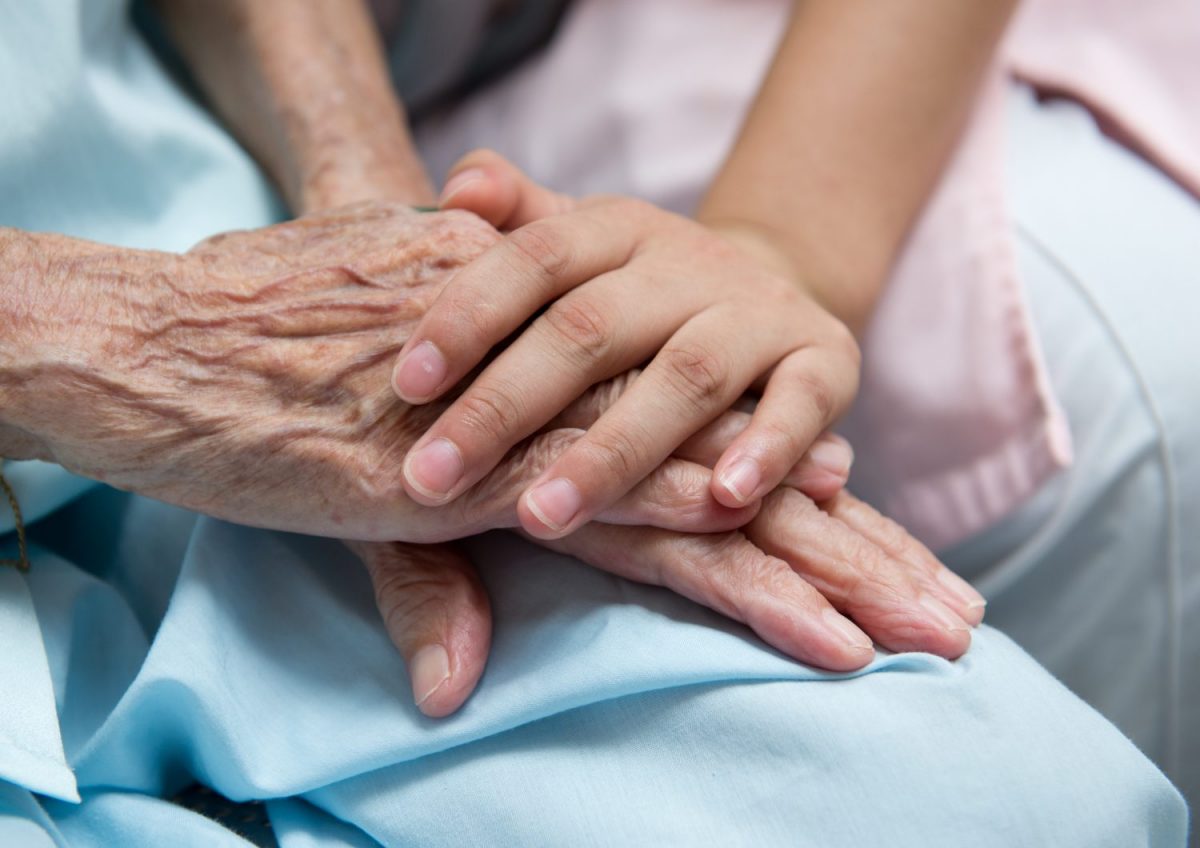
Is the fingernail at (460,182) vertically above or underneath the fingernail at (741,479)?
above

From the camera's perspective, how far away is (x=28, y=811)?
0.60m

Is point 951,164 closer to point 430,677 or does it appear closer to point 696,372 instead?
point 696,372

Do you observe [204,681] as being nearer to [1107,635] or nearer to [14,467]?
[14,467]

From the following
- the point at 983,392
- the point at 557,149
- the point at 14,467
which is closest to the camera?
the point at 14,467

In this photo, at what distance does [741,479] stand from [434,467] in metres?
0.19

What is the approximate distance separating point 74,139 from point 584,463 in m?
0.50

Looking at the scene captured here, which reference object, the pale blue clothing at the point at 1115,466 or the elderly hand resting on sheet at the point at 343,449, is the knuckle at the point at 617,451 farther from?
the pale blue clothing at the point at 1115,466

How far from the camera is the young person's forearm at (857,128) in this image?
91cm

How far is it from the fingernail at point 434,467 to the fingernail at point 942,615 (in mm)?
302

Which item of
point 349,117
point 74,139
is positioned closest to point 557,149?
point 349,117

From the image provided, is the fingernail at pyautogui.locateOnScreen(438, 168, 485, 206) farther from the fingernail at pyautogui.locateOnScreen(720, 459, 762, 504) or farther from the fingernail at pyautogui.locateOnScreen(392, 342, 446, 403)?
the fingernail at pyautogui.locateOnScreen(720, 459, 762, 504)

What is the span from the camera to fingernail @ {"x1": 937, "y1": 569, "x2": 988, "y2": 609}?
0.69 m

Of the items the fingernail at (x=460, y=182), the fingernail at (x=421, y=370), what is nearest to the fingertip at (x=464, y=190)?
the fingernail at (x=460, y=182)

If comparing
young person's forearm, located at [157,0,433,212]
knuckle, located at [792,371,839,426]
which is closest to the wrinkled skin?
knuckle, located at [792,371,839,426]
